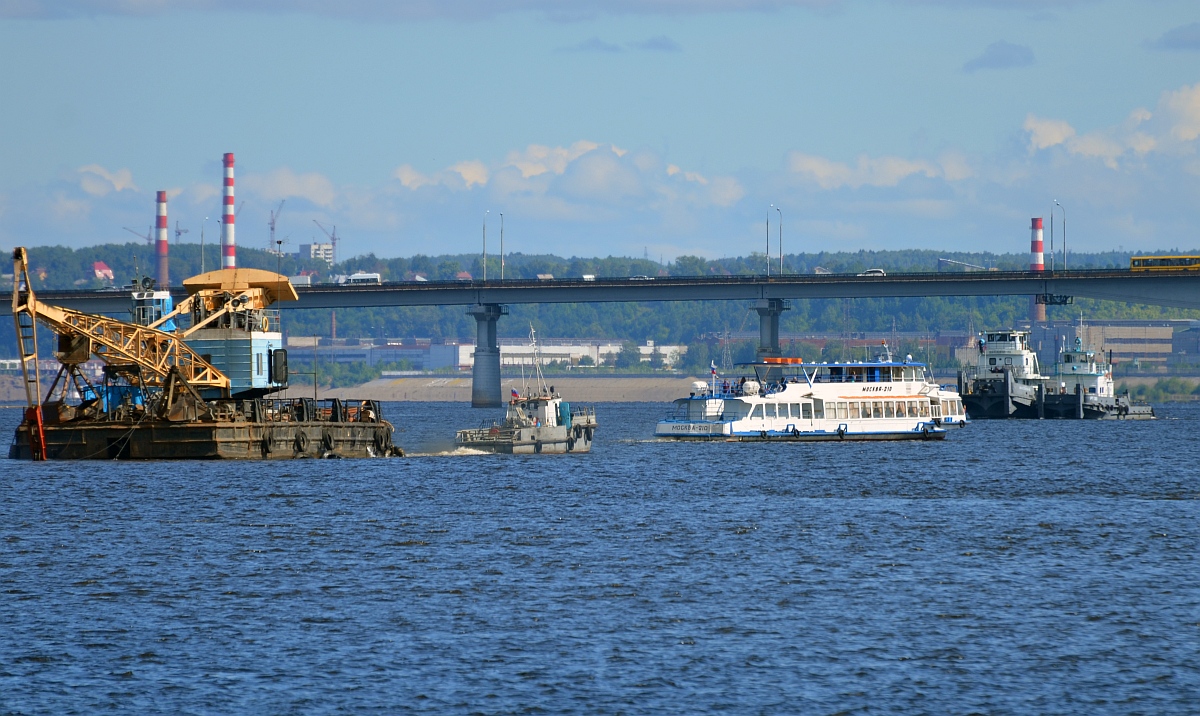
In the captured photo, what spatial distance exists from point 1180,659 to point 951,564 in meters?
14.8

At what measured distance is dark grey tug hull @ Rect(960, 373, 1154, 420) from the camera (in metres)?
169

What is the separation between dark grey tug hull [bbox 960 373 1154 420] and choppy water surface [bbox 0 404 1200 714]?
8866 centimetres

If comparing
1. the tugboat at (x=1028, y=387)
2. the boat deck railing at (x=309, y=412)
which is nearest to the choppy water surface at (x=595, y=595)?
the boat deck railing at (x=309, y=412)

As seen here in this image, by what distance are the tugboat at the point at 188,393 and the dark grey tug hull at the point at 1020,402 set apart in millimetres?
92130

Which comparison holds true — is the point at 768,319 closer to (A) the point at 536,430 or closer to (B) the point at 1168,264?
(B) the point at 1168,264

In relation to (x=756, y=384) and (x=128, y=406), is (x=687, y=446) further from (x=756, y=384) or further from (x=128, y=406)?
(x=128, y=406)

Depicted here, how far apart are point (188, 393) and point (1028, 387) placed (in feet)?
370

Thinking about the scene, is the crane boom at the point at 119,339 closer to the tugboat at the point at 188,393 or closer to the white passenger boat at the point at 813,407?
the tugboat at the point at 188,393

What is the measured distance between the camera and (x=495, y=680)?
32.5 metres

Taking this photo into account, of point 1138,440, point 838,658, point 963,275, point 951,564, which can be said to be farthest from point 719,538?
point 963,275

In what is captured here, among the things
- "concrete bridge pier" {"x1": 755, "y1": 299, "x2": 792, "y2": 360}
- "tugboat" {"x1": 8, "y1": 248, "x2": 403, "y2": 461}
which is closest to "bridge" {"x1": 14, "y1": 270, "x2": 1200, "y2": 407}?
"concrete bridge pier" {"x1": 755, "y1": 299, "x2": 792, "y2": 360}

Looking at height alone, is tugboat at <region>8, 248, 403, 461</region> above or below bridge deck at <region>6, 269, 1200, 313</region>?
below

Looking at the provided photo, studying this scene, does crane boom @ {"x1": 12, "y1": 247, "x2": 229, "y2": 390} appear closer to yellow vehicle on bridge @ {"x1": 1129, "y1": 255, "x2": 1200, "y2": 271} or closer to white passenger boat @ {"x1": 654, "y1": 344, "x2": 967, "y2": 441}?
white passenger boat @ {"x1": 654, "y1": 344, "x2": 967, "y2": 441}

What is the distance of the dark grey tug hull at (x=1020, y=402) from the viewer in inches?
6644
